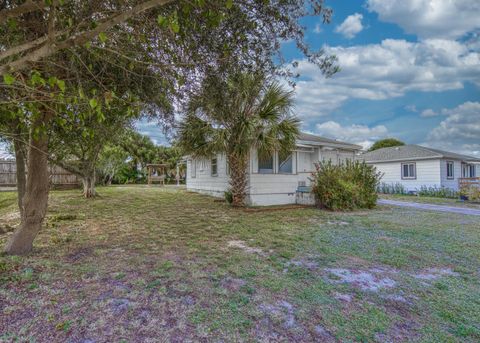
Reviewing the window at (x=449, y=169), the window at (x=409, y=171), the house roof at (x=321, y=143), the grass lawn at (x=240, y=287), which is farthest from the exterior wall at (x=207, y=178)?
the window at (x=449, y=169)

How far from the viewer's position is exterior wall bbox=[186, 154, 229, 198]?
12.7m

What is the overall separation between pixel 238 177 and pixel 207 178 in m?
5.62

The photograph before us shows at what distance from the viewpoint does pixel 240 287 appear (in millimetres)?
2945

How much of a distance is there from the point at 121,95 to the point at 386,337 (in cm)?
477

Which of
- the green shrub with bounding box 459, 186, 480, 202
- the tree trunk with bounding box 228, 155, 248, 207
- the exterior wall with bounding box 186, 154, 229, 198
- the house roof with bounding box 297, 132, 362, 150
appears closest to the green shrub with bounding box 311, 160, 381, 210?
the house roof with bounding box 297, 132, 362, 150

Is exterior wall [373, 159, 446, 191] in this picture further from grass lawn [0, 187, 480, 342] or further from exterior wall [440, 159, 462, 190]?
grass lawn [0, 187, 480, 342]

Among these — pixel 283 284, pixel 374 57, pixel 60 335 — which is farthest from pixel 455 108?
pixel 60 335

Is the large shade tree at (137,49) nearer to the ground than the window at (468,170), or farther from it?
farther from it

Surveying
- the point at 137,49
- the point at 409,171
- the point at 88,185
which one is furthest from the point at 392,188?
the point at 137,49

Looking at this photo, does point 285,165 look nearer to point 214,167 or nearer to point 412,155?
point 214,167

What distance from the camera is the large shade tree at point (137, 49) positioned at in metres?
3.17

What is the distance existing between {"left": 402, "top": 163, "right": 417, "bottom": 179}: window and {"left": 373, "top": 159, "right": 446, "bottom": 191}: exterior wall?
0.21 meters

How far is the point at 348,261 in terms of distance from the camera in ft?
13.0

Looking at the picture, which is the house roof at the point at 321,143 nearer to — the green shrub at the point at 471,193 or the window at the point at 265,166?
the window at the point at 265,166
